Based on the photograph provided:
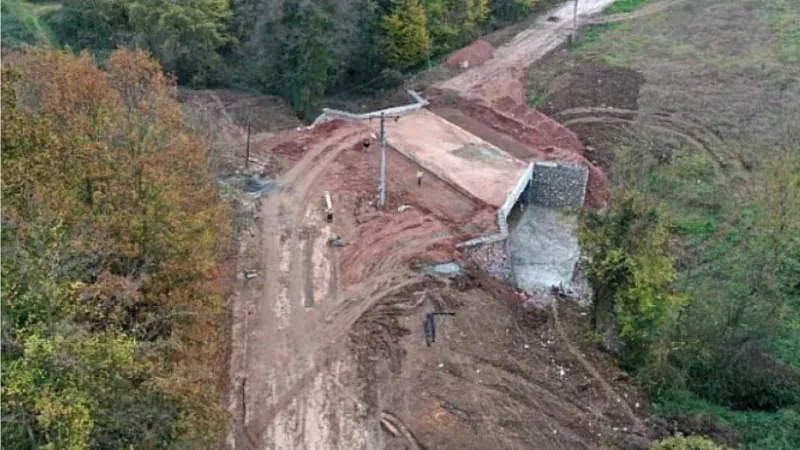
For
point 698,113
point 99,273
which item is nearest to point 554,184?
point 698,113

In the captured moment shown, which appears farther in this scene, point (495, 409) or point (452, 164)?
point (452, 164)

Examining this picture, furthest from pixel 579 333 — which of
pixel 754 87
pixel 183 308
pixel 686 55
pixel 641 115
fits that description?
pixel 686 55

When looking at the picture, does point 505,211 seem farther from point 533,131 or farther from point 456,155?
point 533,131

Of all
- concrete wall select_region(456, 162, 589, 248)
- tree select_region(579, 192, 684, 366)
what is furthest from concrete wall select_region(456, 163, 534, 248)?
tree select_region(579, 192, 684, 366)

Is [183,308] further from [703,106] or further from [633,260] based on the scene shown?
[703,106]

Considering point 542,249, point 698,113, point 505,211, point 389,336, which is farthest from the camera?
point 698,113

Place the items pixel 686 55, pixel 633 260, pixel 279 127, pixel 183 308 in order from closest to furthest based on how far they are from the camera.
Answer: pixel 183 308
pixel 633 260
pixel 279 127
pixel 686 55
